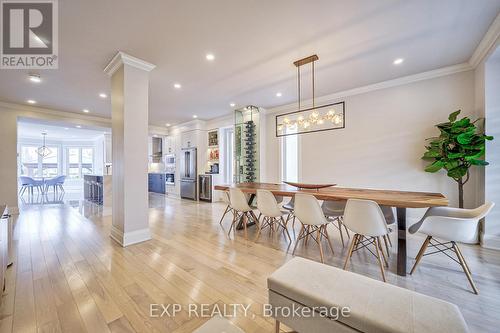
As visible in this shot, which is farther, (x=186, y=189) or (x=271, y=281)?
(x=186, y=189)

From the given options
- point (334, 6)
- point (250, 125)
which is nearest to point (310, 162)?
point (250, 125)

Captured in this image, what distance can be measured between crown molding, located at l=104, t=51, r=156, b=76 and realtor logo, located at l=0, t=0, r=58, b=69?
607 millimetres

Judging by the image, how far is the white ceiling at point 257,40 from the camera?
1993mm

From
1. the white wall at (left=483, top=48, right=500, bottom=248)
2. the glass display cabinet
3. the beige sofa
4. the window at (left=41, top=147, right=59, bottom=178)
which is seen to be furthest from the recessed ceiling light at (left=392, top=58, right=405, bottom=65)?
the window at (left=41, top=147, right=59, bottom=178)

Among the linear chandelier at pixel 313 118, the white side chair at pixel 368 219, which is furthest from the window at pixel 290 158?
the white side chair at pixel 368 219

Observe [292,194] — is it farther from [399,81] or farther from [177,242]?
[399,81]

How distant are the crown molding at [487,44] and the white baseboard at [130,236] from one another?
207 inches

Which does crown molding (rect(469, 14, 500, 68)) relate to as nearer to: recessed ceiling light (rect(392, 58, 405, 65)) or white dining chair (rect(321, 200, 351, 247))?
recessed ceiling light (rect(392, 58, 405, 65))

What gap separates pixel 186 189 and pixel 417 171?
647 centimetres

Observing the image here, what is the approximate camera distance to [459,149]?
2.86m

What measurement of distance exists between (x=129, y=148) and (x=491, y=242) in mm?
5320

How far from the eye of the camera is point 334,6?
6.45 ft

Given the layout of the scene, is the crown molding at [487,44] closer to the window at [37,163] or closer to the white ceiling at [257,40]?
the white ceiling at [257,40]

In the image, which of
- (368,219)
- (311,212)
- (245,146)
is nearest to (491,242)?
(368,219)
